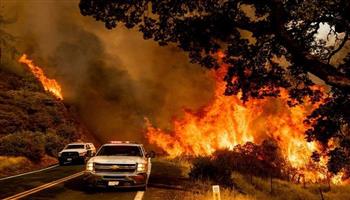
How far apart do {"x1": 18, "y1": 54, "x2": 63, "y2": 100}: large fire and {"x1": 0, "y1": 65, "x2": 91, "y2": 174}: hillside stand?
122 centimetres

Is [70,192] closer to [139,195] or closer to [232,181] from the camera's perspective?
[139,195]

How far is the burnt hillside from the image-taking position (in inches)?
1398

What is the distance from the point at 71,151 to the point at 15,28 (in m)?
34.5

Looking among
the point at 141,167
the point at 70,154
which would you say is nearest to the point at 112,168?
the point at 141,167

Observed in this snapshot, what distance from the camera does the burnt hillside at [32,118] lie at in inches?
1398

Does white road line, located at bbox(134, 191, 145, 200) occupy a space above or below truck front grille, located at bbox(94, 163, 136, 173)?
below

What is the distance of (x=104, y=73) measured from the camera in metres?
62.2

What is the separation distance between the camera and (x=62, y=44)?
2383 inches

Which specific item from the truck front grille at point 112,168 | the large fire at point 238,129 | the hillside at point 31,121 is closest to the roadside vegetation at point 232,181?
the truck front grille at point 112,168

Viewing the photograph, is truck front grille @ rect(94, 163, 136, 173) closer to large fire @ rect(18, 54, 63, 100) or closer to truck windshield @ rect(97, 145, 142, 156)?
truck windshield @ rect(97, 145, 142, 156)

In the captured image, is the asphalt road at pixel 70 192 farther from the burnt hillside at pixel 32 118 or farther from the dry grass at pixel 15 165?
the burnt hillside at pixel 32 118

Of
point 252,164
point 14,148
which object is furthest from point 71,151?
point 252,164

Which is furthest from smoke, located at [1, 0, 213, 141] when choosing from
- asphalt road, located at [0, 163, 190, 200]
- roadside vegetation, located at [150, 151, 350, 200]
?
asphalt road, located at [0, 163, 190, 200]

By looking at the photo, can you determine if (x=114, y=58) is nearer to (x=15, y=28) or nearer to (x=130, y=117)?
(x=130, y=117)
